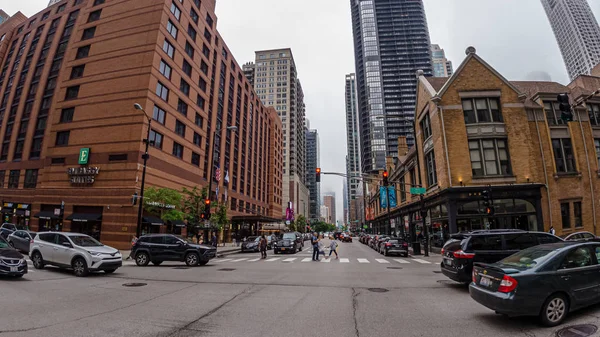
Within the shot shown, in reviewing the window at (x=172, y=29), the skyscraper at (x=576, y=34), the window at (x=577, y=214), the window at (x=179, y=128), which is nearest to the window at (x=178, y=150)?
the window at (x=179, y=128)

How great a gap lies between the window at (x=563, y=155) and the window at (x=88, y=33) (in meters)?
49.3

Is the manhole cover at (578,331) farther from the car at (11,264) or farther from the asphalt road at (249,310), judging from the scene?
the car at (11,264)

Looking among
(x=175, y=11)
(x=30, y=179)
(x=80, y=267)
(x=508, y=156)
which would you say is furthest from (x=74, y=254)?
(x=30, y=179)

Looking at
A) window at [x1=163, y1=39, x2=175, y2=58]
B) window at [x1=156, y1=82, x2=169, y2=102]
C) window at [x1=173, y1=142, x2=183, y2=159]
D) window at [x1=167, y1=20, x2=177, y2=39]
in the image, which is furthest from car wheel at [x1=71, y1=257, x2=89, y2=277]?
window at [x1=167, y1=20, x2=177, y2=39]

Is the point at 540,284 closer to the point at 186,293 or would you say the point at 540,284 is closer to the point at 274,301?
the point at 274,301

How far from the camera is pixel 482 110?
2517 centimetres

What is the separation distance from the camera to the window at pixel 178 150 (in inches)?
1336

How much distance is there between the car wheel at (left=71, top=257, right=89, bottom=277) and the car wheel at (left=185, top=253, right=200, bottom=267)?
5298mm

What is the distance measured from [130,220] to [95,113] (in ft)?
40.7

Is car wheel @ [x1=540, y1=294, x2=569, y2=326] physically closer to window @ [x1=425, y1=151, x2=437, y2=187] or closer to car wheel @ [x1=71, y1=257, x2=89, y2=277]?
car wheel @ [x1=71, y1=257, x2=89, y2=277]

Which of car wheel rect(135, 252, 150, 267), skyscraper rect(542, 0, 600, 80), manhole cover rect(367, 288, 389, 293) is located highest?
skyscraper rect(542, 0, 600, 80)

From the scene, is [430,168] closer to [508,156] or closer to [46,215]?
[508,156]

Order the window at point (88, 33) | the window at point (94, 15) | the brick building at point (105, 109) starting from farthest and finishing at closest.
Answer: the window at point (94, 15) → the window at point (88, 33) → the brick building at point (105, 109)

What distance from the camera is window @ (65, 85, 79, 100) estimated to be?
32.5 meters
